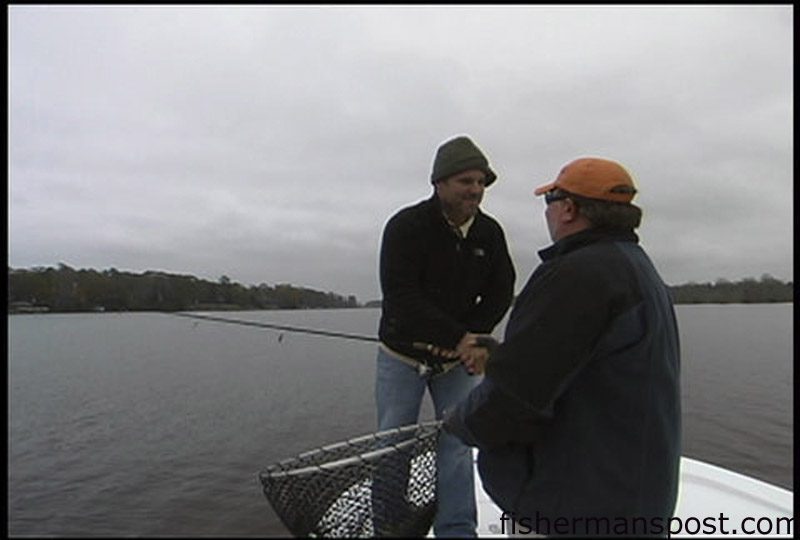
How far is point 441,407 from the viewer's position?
2.28m

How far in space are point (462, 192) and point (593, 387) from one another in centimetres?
96

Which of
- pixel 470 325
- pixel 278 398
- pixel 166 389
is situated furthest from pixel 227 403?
pixel 470 325

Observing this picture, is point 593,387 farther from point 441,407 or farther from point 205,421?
point 205,421

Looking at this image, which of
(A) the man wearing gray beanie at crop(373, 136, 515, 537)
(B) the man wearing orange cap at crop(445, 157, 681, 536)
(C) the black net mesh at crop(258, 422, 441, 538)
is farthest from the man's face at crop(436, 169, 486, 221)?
(C) the black net mesh at crop(258, 422, 441, 538)

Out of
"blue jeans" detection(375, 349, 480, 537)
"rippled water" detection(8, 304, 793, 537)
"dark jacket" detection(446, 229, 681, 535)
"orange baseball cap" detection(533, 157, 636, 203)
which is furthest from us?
"rippled water" detection(8, 304, 793, 537)

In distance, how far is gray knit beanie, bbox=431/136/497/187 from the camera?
2115 millimetres

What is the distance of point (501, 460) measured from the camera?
1585mm

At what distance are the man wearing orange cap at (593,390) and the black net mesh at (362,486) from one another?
1.37ft

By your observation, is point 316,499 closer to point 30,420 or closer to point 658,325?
point 658,325

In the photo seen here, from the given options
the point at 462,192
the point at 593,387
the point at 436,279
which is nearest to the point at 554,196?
the point at 593,387

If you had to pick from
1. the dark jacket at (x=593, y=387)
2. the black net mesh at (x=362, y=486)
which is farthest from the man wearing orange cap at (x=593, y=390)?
the black net mesh at (x=362, y=486)

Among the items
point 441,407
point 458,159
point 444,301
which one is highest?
point 458,159

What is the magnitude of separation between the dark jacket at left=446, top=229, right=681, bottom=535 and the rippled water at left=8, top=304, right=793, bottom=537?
2.36 feet

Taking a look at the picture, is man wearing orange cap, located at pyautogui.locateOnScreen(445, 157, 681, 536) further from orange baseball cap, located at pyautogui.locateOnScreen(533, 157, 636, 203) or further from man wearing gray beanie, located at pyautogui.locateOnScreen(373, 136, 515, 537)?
man wearing gray beanie, located at pyautogui.locateOnScreen(373, 136, 515, 537)
